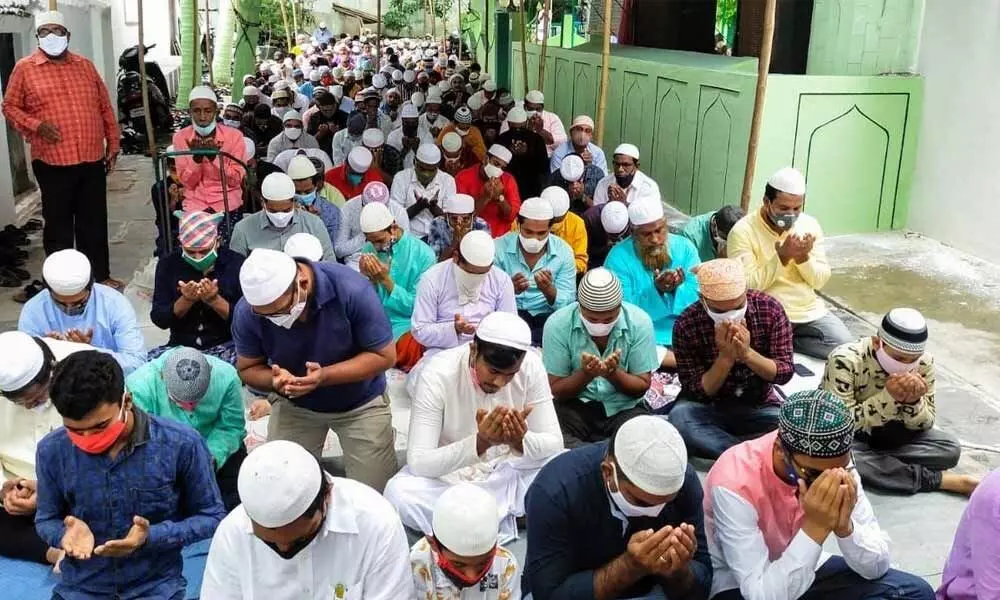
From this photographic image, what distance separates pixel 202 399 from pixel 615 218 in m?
3.22

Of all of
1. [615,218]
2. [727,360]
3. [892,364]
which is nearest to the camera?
[892,364]

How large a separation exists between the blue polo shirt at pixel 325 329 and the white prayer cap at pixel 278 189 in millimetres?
1899

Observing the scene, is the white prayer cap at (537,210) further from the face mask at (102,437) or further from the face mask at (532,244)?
the face mask at (102,437)

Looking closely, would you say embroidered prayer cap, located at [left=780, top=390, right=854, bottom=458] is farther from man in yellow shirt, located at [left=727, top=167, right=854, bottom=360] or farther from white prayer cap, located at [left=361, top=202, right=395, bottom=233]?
white prayer cap, located at [left=361, top=202, right=395, bottom=233]

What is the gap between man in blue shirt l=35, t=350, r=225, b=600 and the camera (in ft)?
8.34

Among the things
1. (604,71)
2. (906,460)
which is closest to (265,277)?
(906,460)

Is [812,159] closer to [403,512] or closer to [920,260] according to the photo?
[920,260]

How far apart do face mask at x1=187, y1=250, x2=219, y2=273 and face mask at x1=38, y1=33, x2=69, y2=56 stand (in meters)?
2.44

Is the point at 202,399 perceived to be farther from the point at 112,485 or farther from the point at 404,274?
the point at 404,274

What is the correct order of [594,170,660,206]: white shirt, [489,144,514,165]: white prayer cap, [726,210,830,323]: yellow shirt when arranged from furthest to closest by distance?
[489,144,514,165]: white prayer cap → [594,170,660,206]: white shirt → [726,210,830,323]: yellow shirt

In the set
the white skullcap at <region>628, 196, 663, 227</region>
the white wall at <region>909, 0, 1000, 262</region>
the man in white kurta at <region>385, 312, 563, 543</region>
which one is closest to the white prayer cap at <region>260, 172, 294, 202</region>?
the white skullcap at <region>628, 196, 663, 227</region>

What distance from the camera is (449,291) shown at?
190 inches

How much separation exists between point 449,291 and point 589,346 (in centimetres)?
98

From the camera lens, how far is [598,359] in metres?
3.90
